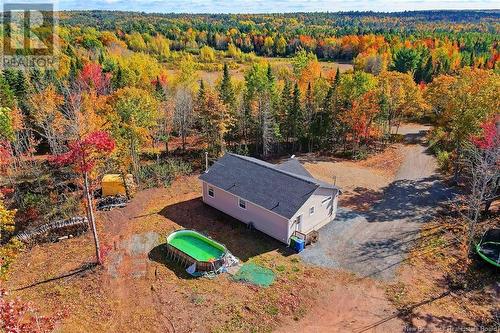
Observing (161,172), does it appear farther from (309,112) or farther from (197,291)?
(309,112)

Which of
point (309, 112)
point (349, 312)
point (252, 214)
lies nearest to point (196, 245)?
point (252, 214)

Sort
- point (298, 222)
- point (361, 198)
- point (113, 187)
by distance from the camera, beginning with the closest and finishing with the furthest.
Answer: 1. point (298, 222)
2. point (113, 187)
3. point (361, 198)

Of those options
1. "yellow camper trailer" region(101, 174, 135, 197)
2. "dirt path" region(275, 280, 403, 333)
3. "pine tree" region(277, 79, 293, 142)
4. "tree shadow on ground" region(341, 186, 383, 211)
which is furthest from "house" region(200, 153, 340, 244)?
"pine tree" region(277, 79, 293, 142)

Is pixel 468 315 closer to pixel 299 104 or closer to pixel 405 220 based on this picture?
pixel 405 220

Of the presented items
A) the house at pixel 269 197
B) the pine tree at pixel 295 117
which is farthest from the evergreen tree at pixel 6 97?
the pine tree at pixel 295 117

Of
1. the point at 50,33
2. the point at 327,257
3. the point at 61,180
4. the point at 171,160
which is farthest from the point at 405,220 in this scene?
the point at 50,33

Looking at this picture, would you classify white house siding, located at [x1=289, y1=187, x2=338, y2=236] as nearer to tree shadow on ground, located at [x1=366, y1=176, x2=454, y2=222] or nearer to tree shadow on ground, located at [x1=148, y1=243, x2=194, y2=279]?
tree shadow on ground, located at [x1=366, y1=176, x2=454, y2=222]

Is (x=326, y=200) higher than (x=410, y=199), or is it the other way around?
(x=326, y=200)
